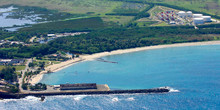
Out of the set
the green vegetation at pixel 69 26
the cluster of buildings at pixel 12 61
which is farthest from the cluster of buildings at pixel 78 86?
the green vegetation at pixel 69 26

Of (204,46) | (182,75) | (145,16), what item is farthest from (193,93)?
(145,16)

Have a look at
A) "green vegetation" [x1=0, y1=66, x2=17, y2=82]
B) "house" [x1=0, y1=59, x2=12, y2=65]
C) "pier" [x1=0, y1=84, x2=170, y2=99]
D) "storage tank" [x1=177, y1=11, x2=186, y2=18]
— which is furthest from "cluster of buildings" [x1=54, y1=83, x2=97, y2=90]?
"storage tank" [x1=177, y1=11, x2=186, y2=18]

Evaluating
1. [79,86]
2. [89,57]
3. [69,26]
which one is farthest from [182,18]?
[79,86]

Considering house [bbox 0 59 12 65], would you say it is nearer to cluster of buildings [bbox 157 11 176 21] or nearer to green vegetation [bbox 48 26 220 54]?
green vegetation [bbox 48 26 220 54]

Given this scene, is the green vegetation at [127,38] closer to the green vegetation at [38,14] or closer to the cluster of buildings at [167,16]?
the cluster of buildings at [167,16]

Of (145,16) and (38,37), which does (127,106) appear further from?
(145,16)

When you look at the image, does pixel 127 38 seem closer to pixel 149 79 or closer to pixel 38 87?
pixel 149 79

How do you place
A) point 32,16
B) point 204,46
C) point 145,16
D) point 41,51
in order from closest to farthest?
point 41,51 → point 204,46 → point 145,16 → point 32,16

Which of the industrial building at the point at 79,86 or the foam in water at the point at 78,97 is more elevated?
the industrial building at the point at 79,86
